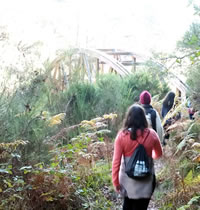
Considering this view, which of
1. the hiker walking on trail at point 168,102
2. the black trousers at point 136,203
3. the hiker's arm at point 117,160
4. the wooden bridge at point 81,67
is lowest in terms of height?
the black trousers at point 136,203

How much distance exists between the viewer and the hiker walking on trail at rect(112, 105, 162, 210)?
330cm

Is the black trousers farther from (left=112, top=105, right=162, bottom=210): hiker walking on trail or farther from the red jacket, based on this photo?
the red jacket

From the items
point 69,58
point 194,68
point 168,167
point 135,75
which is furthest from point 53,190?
point 69,58

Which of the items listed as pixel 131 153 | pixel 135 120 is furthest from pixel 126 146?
pixel 135 120

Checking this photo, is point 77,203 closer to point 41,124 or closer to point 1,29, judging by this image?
point 41,124

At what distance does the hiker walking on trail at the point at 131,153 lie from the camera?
3.30m

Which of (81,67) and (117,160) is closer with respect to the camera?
(117,160)

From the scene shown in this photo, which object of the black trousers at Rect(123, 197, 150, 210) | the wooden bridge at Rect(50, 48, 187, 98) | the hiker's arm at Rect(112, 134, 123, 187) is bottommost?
the black trousers at Rect(123, 197, 150, 210)

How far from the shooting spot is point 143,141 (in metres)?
3.33

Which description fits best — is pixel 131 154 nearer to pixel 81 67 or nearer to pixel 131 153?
pixel 131 153

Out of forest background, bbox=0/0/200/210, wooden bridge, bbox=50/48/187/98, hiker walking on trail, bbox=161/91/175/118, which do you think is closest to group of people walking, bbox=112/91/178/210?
forest background, bbox=0/0/200/210

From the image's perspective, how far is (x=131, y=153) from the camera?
332 cm

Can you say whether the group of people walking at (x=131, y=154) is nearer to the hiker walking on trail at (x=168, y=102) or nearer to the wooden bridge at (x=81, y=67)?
the hiker walking on trail at (x=168, y=102)

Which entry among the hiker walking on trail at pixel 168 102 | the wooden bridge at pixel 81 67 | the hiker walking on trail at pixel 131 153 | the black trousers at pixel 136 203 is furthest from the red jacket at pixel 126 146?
the wooden bridge at pixel 81 67
